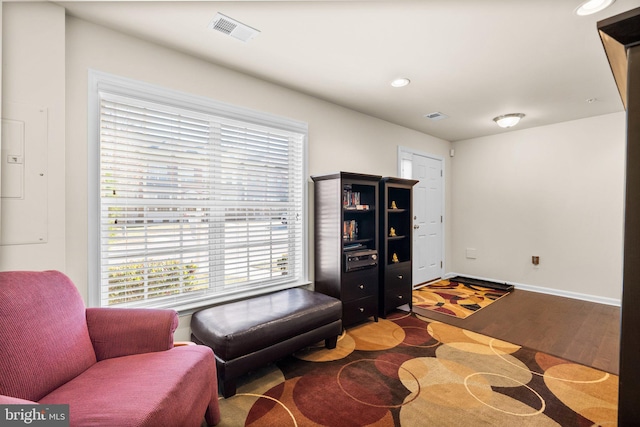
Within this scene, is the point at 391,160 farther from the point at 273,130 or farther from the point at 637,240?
the point at 637,240

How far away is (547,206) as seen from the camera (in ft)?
14.7

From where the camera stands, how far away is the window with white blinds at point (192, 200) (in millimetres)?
2131

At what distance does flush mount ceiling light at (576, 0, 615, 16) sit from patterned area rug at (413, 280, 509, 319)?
2914mm

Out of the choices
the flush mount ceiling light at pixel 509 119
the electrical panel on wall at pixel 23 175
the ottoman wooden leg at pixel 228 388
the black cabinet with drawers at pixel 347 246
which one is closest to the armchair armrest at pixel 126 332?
the ottoman wooden leg at pixel 228 388

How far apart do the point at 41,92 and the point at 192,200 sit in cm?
110

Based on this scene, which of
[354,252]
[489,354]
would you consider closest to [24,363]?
[354,252]

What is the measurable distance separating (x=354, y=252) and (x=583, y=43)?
2.48 metres

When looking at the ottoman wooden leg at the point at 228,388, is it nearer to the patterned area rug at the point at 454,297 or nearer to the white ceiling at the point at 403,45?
the white ceiling at the point at 403,45

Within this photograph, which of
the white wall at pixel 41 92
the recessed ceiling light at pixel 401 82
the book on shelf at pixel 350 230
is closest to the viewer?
the white wall at pixel 41 92

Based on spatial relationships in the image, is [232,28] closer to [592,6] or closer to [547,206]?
[592,6]

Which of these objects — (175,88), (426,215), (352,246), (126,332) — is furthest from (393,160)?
→ (126,332)

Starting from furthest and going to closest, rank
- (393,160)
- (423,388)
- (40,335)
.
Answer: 1. (393,160)
2. (423,388)
3. (40,335)

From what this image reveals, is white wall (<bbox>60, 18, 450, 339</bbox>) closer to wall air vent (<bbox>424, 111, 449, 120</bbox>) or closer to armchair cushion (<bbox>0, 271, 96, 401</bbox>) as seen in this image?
armchair cushion (<bbox>0, 271, 96, 401</bbox>)

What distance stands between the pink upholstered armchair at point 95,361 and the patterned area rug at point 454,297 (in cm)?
295
